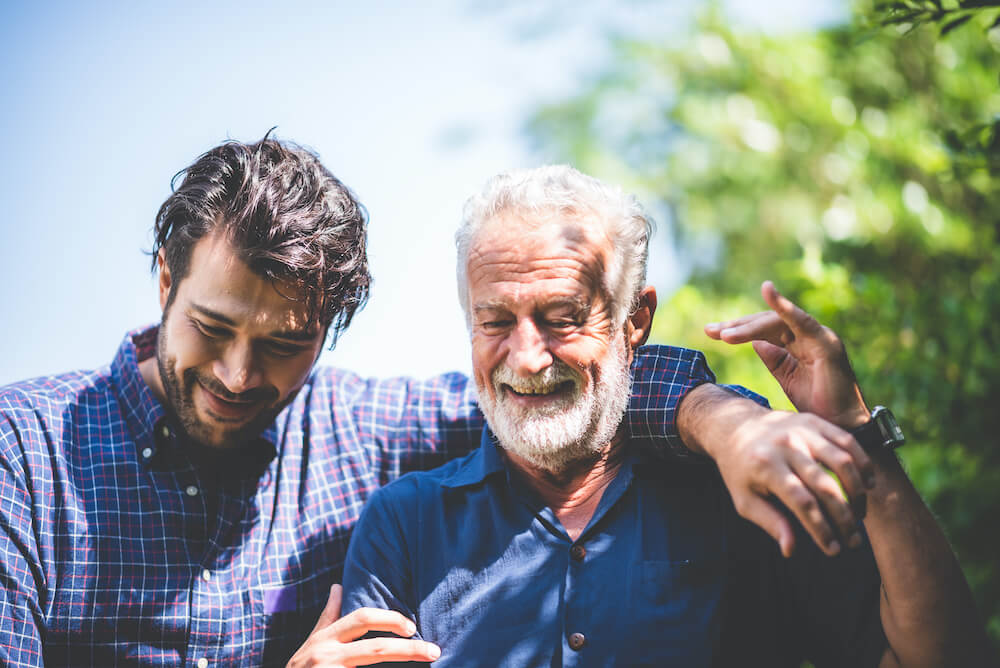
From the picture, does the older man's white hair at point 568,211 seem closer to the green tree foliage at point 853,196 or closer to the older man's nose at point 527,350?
the older man's nose at point 527,350

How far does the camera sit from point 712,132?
7793 millimetres

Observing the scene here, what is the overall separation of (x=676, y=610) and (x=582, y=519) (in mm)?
377

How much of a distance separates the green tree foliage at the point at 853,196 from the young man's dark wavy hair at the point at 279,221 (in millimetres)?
1721

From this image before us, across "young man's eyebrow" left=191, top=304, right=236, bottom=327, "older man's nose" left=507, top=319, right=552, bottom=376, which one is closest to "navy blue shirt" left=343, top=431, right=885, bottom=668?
"older man's nose" left=507, top=319, right=552, bottom=376

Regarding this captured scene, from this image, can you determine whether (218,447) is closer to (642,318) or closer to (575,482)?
(575,482)

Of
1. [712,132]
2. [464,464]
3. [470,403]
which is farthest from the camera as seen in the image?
[712,132]

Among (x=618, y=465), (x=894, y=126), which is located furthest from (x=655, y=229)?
(x=894, y=126)

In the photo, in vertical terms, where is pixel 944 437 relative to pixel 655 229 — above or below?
below

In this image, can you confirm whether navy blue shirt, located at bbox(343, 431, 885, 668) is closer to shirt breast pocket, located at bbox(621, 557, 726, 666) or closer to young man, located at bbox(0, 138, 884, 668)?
shirt breast pocket, located at bbox(621, 557, 726, 666)

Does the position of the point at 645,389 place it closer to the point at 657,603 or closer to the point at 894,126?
the point at 657,603

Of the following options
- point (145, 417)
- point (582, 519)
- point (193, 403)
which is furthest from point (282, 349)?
point (582, 519)

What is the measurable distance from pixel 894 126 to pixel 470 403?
16.1 ft

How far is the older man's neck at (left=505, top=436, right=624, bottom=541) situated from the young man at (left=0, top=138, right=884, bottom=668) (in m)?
0.15

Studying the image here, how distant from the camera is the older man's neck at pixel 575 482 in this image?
2.43 meters
